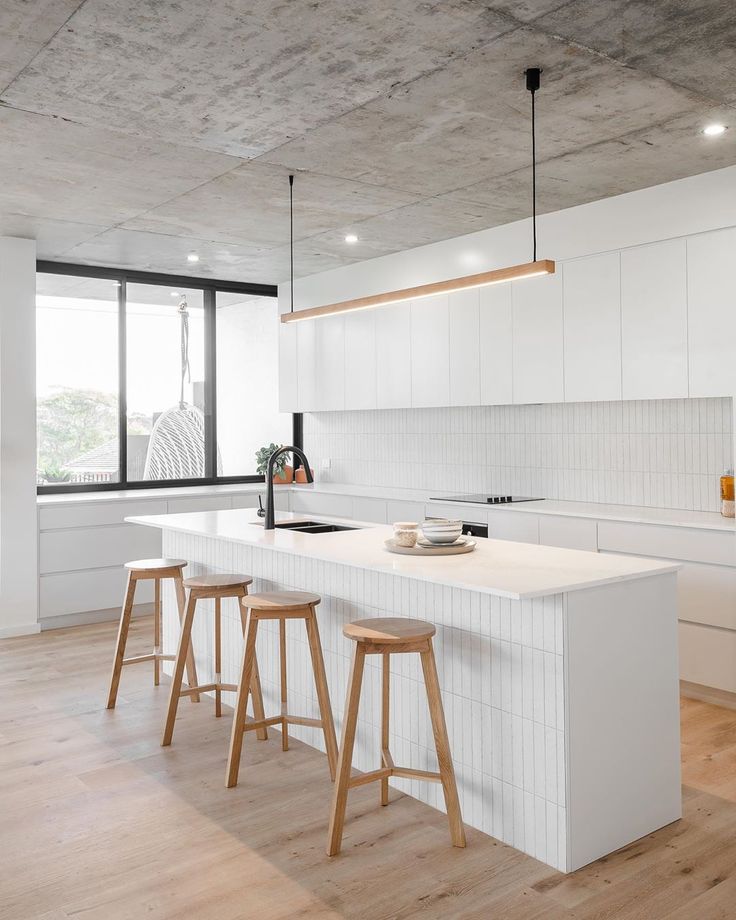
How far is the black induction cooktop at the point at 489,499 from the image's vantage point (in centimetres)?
554

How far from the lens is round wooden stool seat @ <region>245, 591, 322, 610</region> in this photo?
3248 mm

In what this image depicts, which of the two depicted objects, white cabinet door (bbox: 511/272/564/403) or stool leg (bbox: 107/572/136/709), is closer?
stool leg (bbox: 107/572/136/709)

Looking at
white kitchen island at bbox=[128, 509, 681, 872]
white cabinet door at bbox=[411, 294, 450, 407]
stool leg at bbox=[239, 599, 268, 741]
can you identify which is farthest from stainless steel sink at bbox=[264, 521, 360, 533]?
white cabinet door at bbox=[411, 294, 450, 407]

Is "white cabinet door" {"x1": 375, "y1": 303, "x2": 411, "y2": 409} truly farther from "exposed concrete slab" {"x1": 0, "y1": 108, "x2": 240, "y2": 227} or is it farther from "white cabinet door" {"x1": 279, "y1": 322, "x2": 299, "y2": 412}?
"exposed concrete slab" {"x1": 0, "y1": 108, "x2": 240, "y2": 227}

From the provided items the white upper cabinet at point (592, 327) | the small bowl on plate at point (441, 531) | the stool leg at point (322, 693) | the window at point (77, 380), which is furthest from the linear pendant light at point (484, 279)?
the window at point (77, 380)

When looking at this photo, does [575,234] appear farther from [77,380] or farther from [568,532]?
[77,380]

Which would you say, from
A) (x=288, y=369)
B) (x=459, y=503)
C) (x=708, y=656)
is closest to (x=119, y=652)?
(x=459, y=503)

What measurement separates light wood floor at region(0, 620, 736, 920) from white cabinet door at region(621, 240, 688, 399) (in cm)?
183

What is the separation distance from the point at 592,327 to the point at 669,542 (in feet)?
4.53


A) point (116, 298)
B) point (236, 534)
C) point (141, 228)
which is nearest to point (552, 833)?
point (236, 534)

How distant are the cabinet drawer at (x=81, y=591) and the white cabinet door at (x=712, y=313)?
4171 mm

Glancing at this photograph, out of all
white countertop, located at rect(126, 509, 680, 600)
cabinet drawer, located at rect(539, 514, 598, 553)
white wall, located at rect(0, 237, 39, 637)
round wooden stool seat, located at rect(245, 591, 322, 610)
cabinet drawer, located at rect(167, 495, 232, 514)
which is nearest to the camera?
white countertop, located at rect(126, 509, 680, 600)

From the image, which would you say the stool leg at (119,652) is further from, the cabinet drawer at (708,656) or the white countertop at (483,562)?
the cabinet drawer at (708,656)

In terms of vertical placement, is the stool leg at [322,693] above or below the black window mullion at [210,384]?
below
